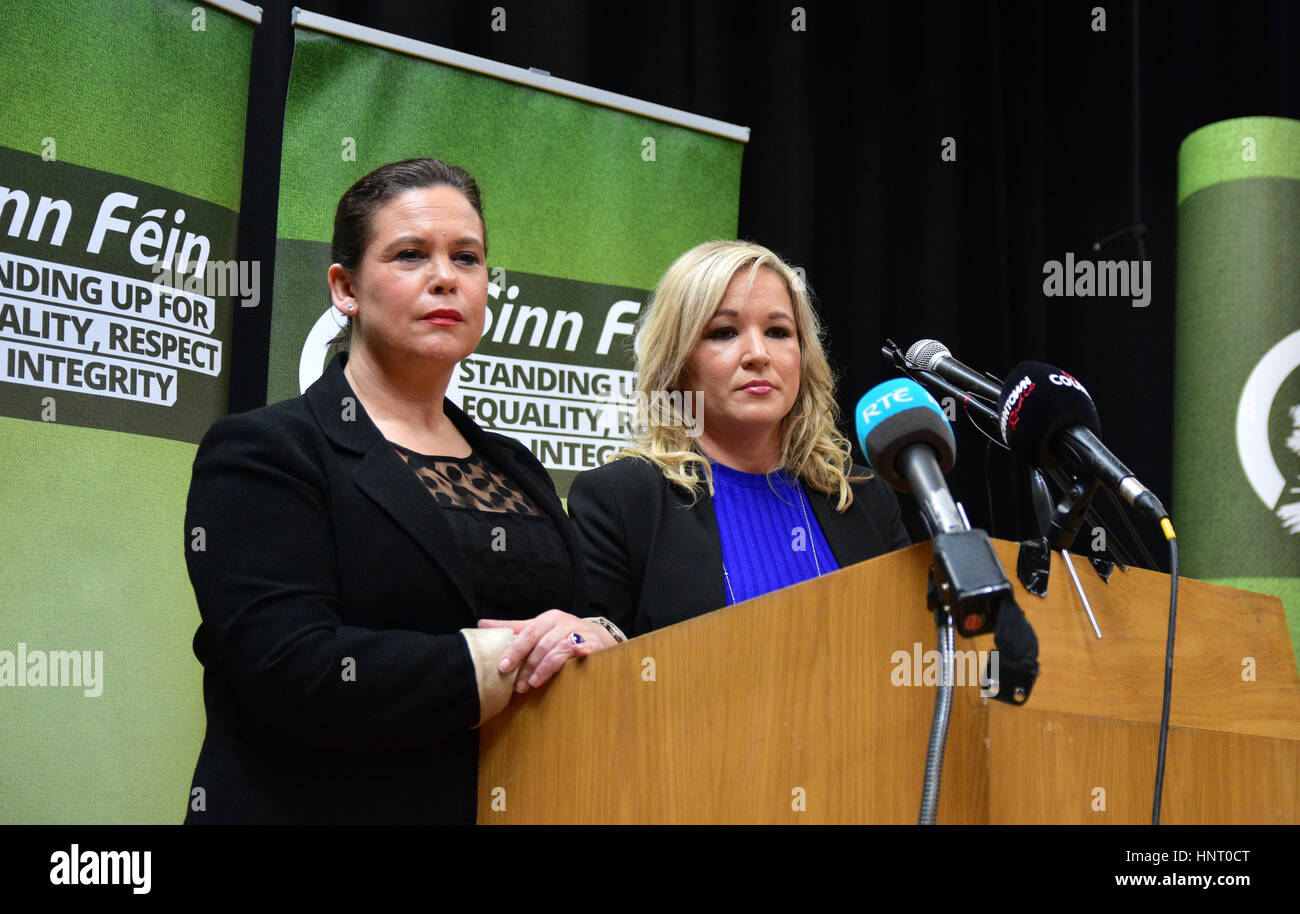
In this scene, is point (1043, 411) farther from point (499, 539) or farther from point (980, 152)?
point (980, 152)

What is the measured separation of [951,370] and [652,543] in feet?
1.94

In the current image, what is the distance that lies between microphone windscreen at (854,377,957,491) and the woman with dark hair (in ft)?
1.30

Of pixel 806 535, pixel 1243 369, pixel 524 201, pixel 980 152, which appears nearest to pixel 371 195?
pixel 806 535

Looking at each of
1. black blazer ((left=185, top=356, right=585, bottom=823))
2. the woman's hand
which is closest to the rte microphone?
the woman's hand

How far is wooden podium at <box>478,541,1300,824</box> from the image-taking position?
1119mm

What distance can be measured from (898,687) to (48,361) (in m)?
1.60

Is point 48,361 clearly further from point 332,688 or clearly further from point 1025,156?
point 1025,156

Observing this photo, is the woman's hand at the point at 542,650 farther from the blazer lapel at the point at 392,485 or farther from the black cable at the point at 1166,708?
the black cable at the point at 1166,708

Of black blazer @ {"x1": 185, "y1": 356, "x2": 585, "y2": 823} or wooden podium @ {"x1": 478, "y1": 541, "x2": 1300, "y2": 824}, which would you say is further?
black blazer @ {"x1": 185, "y1": 356, "x2": 585, "y2": 823}

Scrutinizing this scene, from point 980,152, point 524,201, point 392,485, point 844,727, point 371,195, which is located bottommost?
point 844,727

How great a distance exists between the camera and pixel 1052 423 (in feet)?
4.08

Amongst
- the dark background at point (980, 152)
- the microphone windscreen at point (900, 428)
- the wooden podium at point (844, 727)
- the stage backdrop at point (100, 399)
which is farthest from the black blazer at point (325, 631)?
the dark background at point (980, 152)

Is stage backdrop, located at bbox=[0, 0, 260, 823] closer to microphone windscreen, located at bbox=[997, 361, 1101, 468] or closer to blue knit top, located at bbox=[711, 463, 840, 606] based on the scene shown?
blue knit top, located at bbox=[711, 463, 840, 606]
